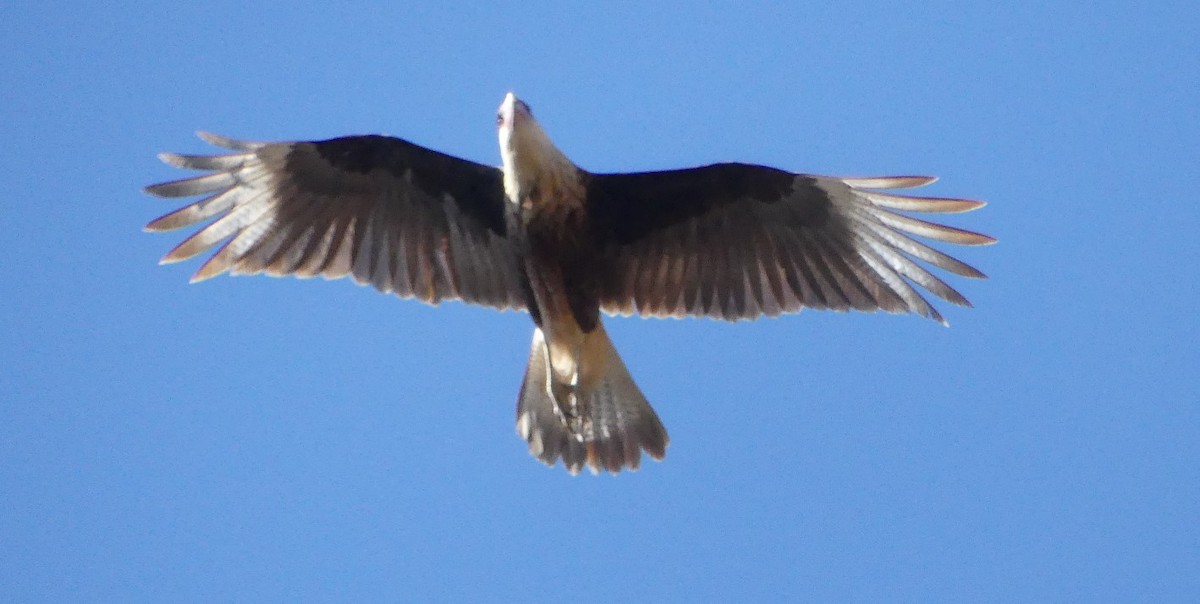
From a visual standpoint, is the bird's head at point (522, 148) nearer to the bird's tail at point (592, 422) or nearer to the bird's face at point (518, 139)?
the bird's face at point (518, 139)

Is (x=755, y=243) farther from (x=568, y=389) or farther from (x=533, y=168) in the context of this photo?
(x=533, y=168)

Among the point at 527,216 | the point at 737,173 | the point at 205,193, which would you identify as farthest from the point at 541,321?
the point at 205,193

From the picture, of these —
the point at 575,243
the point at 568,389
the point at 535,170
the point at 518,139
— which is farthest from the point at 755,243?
the point at 518,139

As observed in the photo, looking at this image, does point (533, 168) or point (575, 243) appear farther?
point (575, 243)

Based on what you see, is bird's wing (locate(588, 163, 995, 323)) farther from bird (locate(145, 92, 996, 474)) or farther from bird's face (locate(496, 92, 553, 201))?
bird's face (locate(496, 92, 553, 201))

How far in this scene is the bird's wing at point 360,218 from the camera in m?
6.01

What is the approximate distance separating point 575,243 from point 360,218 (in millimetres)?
979

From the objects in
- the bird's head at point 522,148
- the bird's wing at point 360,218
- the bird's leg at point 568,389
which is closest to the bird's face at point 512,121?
the bird's head at point 522,148

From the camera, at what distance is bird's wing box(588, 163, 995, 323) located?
19.9 feet

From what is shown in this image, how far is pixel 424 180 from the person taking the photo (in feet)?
20.1

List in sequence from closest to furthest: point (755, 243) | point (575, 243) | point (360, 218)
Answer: point (575, 243) < point (360, 218) < point (755, 243)

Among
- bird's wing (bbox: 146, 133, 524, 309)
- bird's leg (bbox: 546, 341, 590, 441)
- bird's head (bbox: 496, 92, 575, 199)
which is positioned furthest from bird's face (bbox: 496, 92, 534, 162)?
bird's leg (bbox: 546, 341, 590, 441)

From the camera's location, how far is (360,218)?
6.22 m

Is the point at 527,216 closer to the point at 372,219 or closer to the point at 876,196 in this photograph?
the point at 372,219
